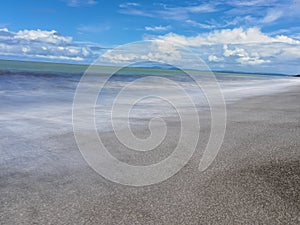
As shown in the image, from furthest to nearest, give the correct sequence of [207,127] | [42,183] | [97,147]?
[207,127], [97,147], [42,183]

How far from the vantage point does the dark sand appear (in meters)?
2.37

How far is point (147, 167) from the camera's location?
358 centimetres

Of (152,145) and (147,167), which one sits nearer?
(147,167)

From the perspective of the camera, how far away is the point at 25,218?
2326 millimetres

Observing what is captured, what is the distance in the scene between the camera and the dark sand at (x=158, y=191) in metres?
2.37

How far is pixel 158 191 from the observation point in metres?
2.87

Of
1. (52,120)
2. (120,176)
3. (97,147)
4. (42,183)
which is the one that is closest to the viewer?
(42,183)

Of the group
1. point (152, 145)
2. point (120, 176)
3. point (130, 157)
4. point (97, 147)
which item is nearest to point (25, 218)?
point (120, 176)

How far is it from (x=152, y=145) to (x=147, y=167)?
1.04m

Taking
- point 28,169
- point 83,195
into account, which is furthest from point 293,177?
point 28,169

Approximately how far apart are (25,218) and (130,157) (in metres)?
1.80

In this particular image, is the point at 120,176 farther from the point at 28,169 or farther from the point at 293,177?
the point at 293,177

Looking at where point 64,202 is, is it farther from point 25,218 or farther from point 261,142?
point 261,142

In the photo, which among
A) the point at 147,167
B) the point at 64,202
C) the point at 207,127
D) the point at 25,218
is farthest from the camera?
the point at 207,127
